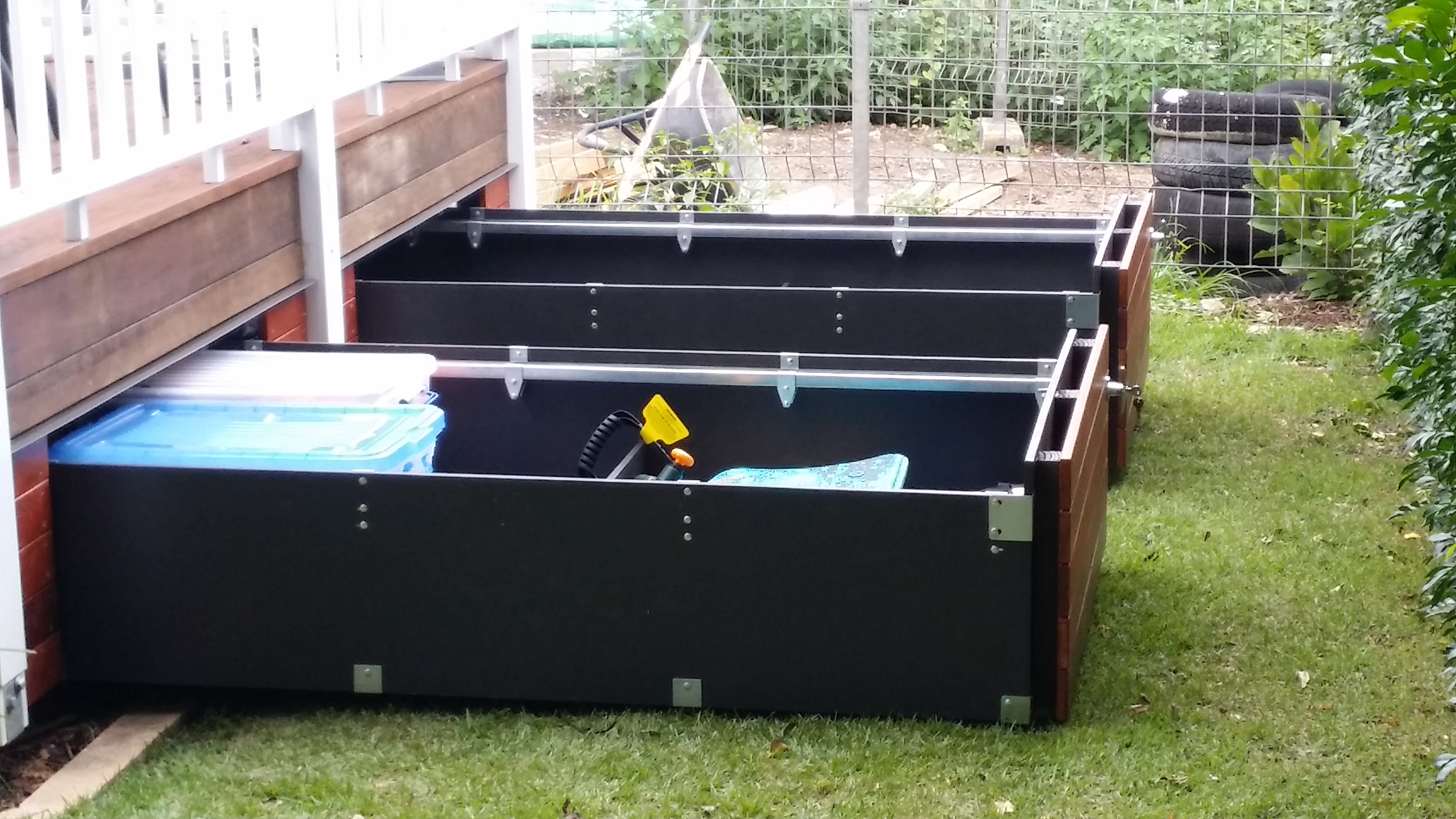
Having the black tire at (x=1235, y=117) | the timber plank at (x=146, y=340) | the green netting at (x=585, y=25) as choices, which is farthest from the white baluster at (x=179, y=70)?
the black tire at (x=1235, y=117)

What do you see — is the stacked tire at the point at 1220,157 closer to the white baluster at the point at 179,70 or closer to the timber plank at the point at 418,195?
the timber plank at the point at 418,195

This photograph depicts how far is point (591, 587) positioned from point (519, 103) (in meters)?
3.25

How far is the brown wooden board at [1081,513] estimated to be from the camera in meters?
3.33

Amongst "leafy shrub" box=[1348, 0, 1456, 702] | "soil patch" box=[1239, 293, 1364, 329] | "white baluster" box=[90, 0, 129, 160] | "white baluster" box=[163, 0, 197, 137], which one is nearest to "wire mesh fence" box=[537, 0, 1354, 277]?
"soil patch" box=[1239, 293, 1364, 329]

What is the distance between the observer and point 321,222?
457 cm

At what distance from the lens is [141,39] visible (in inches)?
149

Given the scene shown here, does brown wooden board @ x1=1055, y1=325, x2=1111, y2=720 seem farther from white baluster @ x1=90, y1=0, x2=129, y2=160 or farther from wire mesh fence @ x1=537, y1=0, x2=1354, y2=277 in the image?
wire mesh fence @ x1=537, y1=0, x2=1354, y2=277

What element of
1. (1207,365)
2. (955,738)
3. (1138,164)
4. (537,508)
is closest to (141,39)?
(537,508)

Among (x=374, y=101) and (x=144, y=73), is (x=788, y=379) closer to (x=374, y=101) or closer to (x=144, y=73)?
(x=144, y=73)

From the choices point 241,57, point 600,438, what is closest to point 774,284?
point 600,438

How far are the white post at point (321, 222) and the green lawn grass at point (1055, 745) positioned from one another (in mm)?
1305

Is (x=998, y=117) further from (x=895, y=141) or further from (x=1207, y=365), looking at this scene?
(x=1207, y=365)

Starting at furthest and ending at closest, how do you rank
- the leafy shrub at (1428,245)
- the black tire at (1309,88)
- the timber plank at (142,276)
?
the black tire at (1309,88) < the timber plank at (142,276) < the leafy shrub at (1428,245)

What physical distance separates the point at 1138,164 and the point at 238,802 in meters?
5.41
